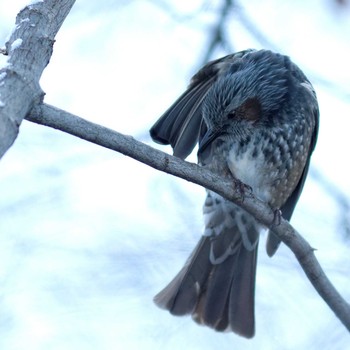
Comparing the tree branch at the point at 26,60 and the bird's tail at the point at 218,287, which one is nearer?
the tree branch at the point at 26,60

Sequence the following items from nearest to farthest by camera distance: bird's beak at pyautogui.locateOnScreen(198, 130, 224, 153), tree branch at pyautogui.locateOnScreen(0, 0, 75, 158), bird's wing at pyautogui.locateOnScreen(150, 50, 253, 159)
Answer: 1. tree branch at pyautogui.locateOnScreen(0, 0, 75, 158)
2. bird's beak at pyautogui.locateOnScreen(198, 130, 224, 153)
3. bird's wing at pyautogui.locateOnScreen(150, 50, 253, 159)

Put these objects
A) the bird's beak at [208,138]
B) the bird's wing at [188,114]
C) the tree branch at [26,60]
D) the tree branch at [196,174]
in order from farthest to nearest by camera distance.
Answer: the bird's wing at [188,114] → the bird's beak at [208,138] → the tree branch at [196,174] → the tree branch at [26,60]

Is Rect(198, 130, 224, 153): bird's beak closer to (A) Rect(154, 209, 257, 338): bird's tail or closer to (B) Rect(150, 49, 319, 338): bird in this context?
(B) Rect(150, 49, 319, 338): bird

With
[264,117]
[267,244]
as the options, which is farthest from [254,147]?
[267,244]

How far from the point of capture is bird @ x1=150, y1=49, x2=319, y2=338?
450 cm

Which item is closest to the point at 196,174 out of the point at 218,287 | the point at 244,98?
the point at 244,98

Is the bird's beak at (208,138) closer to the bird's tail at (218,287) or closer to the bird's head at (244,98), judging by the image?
the bird's head at (244,98)

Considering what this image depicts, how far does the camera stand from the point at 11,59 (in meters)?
2.54

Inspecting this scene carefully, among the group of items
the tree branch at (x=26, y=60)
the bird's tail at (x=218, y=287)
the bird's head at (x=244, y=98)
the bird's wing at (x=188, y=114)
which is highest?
the tree branch at (x=26, y=60)

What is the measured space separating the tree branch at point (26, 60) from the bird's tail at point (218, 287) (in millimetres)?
2087

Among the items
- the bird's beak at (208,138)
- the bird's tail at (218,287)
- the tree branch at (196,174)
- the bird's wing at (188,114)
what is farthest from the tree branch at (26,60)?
the bird's tail at (218,287)

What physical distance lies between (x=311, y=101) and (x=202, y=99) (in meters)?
0.65

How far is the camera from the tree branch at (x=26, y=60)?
227cm

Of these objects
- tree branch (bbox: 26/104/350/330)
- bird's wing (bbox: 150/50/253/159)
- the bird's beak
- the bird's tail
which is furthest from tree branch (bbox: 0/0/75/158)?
the bird's tail
